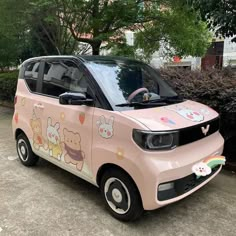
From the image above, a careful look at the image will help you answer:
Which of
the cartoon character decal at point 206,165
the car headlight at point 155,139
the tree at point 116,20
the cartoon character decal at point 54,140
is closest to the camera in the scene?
→ the car headlight at point 155,139

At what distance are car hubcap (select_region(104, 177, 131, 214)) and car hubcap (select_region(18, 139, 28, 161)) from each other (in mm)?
1913

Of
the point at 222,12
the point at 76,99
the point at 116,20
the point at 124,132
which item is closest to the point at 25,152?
the point at 76,99

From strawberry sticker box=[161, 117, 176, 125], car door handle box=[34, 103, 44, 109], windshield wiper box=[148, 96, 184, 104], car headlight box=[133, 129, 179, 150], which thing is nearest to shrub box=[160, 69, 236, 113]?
windshield wiper box=[148, 96, 184, 104]

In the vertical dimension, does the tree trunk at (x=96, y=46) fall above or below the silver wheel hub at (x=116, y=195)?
above

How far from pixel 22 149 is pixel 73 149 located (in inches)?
60.4

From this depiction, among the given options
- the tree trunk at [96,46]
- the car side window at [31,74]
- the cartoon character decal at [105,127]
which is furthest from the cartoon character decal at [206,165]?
the tree trunk at [96,46]

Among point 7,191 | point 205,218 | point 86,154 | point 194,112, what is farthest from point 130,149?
point 7,191

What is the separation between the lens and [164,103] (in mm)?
3297

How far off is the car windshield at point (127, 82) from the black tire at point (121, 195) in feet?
2.26

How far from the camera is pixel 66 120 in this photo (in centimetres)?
347

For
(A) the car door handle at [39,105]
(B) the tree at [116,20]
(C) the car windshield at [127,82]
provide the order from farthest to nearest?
(B) the tree at [116,20], (A) the car door handle at [39,105], (C) the car windshield at [127,82]

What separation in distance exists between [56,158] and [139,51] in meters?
6.69

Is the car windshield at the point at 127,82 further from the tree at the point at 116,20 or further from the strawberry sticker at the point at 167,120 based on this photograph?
the tree at the point at 116,20

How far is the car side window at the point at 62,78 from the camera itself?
11.1ft
